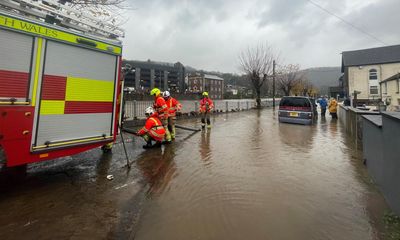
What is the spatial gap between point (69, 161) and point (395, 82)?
137ft

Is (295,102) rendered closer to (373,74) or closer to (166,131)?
(166,131)

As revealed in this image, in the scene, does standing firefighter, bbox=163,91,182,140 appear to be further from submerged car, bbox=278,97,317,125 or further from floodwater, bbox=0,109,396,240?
submerged car, bbox=278,97,317,125

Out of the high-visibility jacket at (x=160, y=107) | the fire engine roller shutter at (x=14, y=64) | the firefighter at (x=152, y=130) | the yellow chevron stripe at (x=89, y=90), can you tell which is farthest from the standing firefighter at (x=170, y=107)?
the fire engine roller shutter at (x=14, y=64)

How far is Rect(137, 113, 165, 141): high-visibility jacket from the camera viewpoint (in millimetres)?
7508

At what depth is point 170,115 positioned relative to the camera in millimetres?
9070

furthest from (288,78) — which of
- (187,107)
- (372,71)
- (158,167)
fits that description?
(158,167)

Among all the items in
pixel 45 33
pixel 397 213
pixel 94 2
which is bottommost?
pixel 397 213

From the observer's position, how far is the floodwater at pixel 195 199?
10.2ft

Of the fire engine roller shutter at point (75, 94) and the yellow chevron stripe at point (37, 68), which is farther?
the fire engine roller shutter at point (75, 94)

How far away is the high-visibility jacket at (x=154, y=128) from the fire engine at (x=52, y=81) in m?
2.01

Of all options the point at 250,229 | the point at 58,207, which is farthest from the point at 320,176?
the point at 58,207

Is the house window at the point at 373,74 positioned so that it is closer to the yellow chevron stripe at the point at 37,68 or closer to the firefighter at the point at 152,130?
the firefighter at the point at 152,130

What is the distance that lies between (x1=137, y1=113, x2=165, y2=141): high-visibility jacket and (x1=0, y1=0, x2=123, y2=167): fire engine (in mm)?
2011

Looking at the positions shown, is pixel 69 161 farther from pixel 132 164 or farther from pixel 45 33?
pixel 45 33
